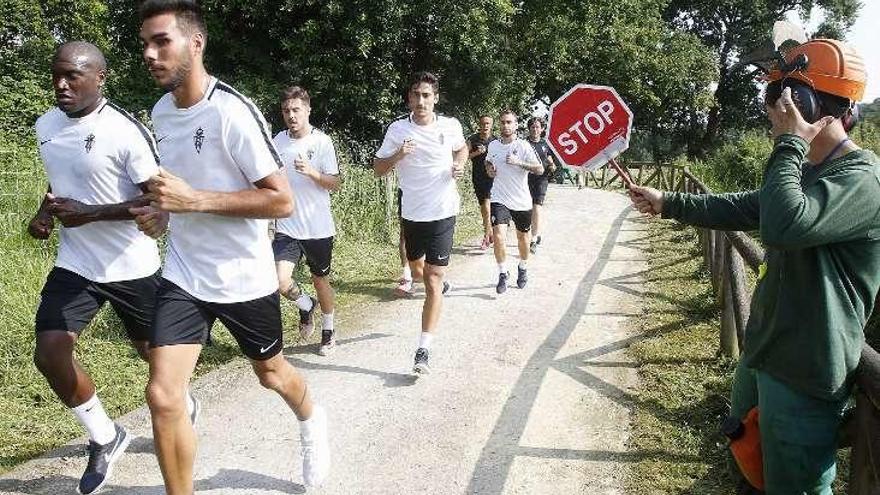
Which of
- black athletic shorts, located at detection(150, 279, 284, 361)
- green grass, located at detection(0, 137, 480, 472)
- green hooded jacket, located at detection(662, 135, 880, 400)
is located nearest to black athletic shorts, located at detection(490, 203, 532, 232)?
green grass, located at detection(0, 137, 480, 472)

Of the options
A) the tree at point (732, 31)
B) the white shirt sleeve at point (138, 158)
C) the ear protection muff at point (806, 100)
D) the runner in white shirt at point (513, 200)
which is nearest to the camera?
the ear protection muff at point (806, 100)

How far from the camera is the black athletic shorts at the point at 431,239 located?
5.25m

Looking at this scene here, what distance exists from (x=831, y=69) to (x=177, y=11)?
2431mm

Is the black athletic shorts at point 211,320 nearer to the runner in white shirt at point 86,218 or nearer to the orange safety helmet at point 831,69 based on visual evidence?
the runner in white shirt at point 86,218

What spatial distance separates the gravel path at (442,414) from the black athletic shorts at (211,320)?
87cm

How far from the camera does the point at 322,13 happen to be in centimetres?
1578

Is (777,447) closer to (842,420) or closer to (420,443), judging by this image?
(842,420)

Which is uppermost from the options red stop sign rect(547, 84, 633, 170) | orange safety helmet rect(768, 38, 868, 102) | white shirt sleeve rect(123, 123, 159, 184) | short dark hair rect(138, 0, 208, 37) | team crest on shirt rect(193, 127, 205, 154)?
short dark hair rect(138, 0, 208, 37)

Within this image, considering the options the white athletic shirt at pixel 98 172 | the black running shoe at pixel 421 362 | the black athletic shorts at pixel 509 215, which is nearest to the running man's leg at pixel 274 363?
the white athletic shirt at pixel 98 172

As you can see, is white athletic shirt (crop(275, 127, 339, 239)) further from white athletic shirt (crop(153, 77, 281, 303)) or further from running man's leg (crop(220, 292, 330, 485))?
white athletic shirt (crop(153, 77, 281, 303))

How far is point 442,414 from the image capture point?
4383 mm

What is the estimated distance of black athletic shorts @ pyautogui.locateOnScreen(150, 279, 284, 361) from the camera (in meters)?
2.85

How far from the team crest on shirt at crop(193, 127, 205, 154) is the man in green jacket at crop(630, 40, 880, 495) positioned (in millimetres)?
2168

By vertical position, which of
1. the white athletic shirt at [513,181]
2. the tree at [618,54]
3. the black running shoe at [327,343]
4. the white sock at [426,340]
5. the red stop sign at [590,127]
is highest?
the tree at [618,54]
